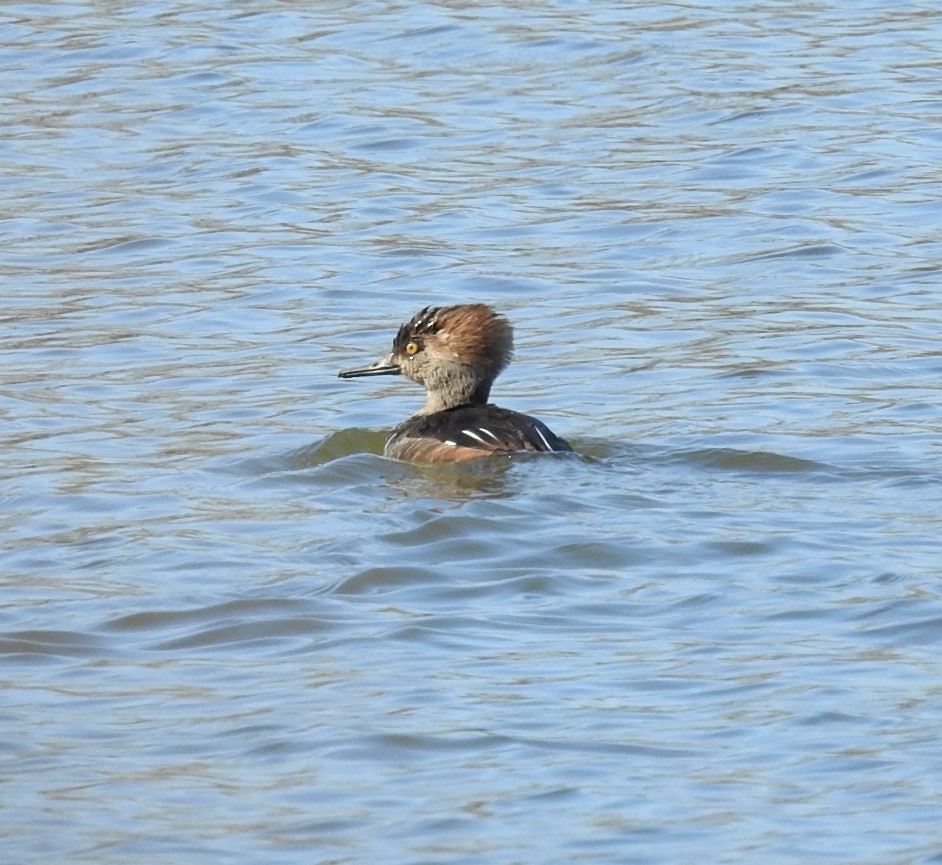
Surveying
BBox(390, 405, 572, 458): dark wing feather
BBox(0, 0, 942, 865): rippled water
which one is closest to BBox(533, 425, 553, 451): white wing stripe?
BBox(390, 405, 572, 458): dark wing feather

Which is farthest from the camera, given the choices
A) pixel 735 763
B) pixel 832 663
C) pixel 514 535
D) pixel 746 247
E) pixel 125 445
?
pixel 746 247

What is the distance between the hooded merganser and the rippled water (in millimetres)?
184

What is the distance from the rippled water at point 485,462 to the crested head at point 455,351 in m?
0.43

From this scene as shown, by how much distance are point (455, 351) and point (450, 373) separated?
13 centimetres

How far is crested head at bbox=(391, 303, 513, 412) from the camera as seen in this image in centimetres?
1036

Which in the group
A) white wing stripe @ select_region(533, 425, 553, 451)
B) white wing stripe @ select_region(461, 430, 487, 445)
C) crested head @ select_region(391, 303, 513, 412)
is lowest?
white wing stripe @ select_region(461, 430, 487, 445)

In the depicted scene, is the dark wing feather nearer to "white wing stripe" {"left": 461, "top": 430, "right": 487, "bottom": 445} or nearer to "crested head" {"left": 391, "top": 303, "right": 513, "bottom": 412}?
"white wing stripe" {"left": 461, "top": 430, "right": 487, "bottom": 445}

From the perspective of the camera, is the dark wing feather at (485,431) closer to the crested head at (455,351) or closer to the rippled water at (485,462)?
the rippled water at (485,462)

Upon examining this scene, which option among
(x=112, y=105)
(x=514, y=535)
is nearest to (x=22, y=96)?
(x=112, y=105)

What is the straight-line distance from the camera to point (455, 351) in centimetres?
1041

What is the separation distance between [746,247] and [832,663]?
759 cm

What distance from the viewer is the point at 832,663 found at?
6871mm

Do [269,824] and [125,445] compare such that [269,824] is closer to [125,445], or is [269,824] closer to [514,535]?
[514,535]

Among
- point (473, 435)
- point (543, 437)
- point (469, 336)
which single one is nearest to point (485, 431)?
Result: point (473, 435)
